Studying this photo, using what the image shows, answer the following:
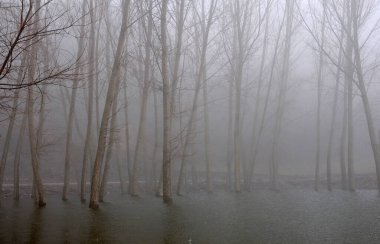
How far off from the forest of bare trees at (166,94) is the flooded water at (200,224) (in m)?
1.56

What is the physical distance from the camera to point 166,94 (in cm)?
1228

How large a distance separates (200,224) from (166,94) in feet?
15.5

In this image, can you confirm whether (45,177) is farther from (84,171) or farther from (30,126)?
(30,126)

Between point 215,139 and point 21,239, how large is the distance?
28.4 m

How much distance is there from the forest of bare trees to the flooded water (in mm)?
1562

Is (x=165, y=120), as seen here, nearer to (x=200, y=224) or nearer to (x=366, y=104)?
(x=200, y=224)

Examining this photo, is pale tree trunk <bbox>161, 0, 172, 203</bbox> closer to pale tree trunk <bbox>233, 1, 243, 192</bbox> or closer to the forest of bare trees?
the forest of bare trees

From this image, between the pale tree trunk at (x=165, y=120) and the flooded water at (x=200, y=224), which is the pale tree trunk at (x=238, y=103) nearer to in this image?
the flooded water at (x=200, y=224)

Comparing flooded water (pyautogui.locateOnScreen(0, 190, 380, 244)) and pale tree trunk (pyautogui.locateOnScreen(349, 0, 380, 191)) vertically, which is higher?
pale tree trunk (pyautogui.locateOnScreen(349, 0, 380, 191))

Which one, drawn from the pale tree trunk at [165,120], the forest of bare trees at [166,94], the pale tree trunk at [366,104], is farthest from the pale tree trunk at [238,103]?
the pale tree trunk at [165,120]

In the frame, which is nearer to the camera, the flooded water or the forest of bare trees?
the flooded water

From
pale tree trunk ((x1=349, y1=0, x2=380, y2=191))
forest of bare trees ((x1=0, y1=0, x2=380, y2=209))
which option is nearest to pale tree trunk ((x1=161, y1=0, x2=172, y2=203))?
forest of bare trees ((x1=0, y1=0, x2=380, y2=209))

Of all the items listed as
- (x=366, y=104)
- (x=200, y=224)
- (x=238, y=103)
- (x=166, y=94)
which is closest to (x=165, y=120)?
(x=166, y=94)

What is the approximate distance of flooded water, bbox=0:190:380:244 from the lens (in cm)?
727
